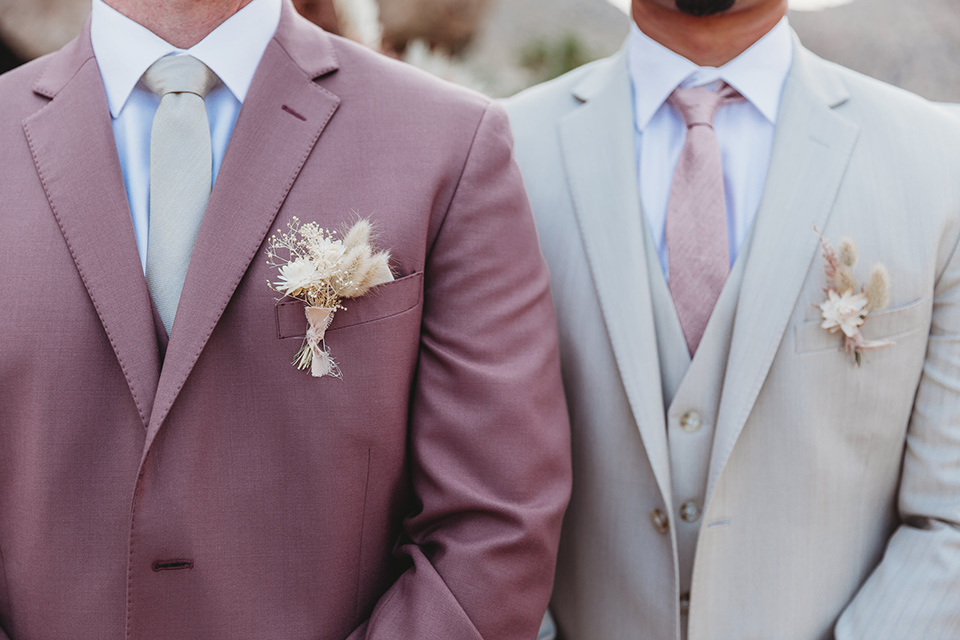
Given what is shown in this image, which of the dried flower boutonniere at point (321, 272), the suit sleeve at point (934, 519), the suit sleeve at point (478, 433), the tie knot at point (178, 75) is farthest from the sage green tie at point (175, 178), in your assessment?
the suit sleeve at point (934, 519)

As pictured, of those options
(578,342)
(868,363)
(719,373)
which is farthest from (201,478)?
(868,363)

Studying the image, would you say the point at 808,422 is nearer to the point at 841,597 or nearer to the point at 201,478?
the point at 841,597

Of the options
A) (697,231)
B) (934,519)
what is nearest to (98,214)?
(697,231)

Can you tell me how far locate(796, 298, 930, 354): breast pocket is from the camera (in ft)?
5.11

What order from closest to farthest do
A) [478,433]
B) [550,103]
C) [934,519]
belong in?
[478,433] < [934,519] < [550,103]

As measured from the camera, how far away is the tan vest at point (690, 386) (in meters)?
1.57

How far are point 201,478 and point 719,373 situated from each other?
0.92 m

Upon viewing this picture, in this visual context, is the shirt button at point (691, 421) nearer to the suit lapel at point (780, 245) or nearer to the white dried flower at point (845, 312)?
the suit lapel at point (780, 245)

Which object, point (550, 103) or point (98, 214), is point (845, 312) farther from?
point (98, 214)

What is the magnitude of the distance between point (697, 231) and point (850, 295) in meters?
0.29

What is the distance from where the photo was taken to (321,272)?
4.20 feet

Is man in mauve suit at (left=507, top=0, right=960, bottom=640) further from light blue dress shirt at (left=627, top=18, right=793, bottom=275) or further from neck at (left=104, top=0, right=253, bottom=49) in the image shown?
neck at (left=104, top=0, right=253, bottom=49)

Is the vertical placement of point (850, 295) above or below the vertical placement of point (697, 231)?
below

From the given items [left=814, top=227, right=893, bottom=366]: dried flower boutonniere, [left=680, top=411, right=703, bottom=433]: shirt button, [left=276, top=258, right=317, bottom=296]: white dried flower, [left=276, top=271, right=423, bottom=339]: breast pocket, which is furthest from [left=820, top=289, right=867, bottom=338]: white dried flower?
[left=276, top=258, right=317, bottom=296]: white dried flower
